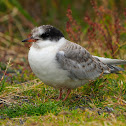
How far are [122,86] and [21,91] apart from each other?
1417 millimetres

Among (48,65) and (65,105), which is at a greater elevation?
(48,65)

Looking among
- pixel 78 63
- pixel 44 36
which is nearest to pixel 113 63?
pixel 78 63

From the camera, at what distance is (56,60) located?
3664mm

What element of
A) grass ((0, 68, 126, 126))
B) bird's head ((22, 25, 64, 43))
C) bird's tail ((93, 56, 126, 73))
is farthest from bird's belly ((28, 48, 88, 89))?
bird's tail ((93, 56, 126, 73))

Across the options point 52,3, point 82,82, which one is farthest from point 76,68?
point 52,3

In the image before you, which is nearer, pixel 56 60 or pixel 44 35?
pixel 56 60

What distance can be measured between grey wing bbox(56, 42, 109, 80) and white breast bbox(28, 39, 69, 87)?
72 millimetres

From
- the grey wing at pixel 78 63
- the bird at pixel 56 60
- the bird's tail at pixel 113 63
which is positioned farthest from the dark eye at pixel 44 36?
the bird's tail at pixel 113 63

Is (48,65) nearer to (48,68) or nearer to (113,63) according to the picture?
(48,68)

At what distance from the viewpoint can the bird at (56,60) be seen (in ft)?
12.0

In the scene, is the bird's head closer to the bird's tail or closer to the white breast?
the white breast

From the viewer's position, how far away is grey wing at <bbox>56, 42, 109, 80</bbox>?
3.79 meters

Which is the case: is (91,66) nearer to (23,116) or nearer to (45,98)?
(45,98)

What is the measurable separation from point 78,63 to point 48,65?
562 millimetres
